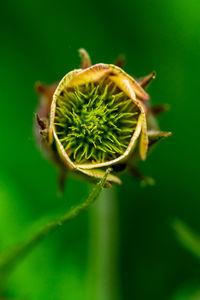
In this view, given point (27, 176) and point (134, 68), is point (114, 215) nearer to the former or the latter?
point (27, 176)

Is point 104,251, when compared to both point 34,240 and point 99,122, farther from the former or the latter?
point 99,122

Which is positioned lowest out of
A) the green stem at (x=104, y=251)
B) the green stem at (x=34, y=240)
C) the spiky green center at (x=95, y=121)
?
the green stem at (x=104, y=251)

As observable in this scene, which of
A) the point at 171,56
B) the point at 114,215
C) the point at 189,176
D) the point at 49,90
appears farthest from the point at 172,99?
the point at 49,90

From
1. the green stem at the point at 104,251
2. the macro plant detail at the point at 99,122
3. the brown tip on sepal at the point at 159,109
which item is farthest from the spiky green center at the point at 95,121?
the green stem at the point at 104,251

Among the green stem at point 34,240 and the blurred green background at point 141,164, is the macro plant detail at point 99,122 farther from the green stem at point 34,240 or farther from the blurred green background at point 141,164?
the blurred green background at point 141,164

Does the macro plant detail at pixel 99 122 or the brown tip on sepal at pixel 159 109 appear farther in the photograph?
the brown tip on sepal at pixel 159 109

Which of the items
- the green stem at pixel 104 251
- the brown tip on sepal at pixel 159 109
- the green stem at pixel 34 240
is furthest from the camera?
the green stem at pixel 104 251

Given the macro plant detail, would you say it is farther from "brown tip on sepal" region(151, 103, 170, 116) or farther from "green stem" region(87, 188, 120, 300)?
"green stem" region(87, 188, 120, 300)

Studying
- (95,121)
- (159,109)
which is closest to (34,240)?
(95,121)
